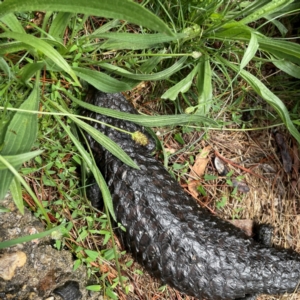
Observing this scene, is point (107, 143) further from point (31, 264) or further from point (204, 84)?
point (31, 264)

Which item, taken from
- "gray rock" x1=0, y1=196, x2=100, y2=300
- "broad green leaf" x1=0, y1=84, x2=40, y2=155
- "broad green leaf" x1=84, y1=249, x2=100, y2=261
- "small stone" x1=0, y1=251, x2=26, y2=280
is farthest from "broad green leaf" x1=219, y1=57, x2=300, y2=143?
"small stone" x1=0, y1=251, x2=26, y2=280

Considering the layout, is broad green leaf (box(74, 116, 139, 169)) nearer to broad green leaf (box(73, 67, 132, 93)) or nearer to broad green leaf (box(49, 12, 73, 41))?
broad green leaf (box(73, 67, 132, 93))

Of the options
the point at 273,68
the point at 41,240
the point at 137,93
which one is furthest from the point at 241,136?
the point at 41,240

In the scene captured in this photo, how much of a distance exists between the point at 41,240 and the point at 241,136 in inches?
68.9

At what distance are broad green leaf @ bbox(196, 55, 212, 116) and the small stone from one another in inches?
61.2

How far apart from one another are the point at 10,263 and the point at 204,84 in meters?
1.74

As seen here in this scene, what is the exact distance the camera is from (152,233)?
9.59ft

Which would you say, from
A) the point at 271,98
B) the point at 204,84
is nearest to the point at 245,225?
the point at 271,98

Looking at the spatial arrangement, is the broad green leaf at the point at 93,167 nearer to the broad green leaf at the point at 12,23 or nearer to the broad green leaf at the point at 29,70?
the broad green leaf at the point at 29,70

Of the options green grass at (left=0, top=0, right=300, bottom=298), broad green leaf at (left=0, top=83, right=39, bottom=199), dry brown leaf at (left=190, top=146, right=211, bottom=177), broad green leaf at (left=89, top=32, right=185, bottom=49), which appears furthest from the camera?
dry brown leaf at (left=190, top=146, right=211, bottom=177)

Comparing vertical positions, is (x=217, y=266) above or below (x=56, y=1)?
below

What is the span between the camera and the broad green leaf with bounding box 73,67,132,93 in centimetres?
279

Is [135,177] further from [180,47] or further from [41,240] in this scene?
[180,47]

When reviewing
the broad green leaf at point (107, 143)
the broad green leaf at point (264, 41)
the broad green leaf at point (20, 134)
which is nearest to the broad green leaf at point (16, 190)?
the broad green leaf at point (20, 134)
